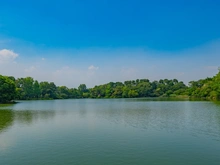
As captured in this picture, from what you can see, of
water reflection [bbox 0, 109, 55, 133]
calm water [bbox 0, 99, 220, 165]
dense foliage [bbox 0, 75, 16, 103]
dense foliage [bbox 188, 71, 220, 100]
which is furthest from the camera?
dense foliage [bbox 188, 71, 220, 100]

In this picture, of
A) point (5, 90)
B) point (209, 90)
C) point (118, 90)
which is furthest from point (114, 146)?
point (118, 90)

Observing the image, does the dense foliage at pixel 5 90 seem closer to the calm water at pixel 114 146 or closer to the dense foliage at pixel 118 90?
the dense foliage at pixel 118 90

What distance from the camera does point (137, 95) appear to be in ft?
435

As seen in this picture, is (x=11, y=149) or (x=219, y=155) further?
(x=11, y=149)

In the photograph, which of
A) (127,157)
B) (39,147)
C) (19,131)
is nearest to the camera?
(127,157)

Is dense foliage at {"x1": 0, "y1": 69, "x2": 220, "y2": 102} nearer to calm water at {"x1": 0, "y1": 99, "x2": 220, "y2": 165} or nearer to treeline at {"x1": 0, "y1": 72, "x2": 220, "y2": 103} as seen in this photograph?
treeline at {"x1": 0, "y1": 72, "x2": 220, "y2": 103}

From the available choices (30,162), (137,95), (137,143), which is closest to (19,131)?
(30,162)

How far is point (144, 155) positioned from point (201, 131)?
25.2 feet

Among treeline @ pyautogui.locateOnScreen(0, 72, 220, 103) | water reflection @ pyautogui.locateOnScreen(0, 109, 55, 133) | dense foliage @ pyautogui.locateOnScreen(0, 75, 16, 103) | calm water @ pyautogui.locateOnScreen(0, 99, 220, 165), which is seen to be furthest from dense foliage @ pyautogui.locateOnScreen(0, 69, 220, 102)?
calm water @ pyautogui.locateOnScreen(0, 99, 220, 165)

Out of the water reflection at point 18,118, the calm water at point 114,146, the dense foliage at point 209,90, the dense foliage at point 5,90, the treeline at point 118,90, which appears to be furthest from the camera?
the treeline at point 118,90

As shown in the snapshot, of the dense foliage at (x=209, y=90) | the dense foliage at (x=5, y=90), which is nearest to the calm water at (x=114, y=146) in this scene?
the dense foliage at (x=5, y=90)

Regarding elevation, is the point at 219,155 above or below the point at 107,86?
below

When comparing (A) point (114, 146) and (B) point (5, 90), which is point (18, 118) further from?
(B) point (5, 90)

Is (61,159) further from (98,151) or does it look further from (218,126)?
(218,126)
